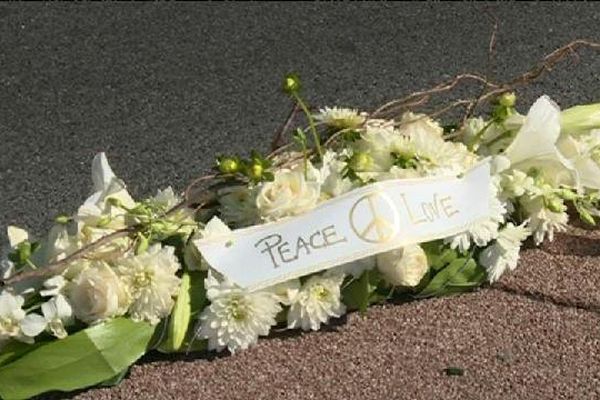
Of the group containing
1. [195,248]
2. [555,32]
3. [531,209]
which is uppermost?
[195,248]

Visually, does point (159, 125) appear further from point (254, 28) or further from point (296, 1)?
point (296, 1)

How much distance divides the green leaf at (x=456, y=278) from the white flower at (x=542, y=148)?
0.15 meters

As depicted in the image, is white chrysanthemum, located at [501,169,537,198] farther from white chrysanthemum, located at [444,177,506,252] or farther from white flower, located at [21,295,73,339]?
white flower, located at [21,295,73,339]

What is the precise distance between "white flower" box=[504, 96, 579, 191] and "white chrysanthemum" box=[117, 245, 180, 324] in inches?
19.0

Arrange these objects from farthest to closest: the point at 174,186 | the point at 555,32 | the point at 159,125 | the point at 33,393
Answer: the point at 555,32, the point at 159,125, the point at 174,186, the point at 33,393

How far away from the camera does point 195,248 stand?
146cm

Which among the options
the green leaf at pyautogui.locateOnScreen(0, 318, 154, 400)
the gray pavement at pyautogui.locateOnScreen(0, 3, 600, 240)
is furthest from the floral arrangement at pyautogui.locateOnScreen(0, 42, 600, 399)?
the gray pavement at pyautogui.locateOnScreen(0, 3, 600, 240)

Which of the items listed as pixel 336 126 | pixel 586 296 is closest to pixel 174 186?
pixel 336 126

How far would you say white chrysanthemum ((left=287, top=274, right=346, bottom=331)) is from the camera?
4.80ft

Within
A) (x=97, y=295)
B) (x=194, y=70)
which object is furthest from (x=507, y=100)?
(x=194, y=70)

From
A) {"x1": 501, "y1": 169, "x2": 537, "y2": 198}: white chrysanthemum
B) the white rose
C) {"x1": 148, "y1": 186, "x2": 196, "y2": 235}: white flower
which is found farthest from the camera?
{"x1": 501, "y1": 169, "x2": 537, "y2": 198}: white chrysanthemum

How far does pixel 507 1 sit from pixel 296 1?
21.8 inches

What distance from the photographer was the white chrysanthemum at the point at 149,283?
56.2 inches

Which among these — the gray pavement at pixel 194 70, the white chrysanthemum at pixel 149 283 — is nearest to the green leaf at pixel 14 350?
the white chrysanthemum at pixel 149 283
